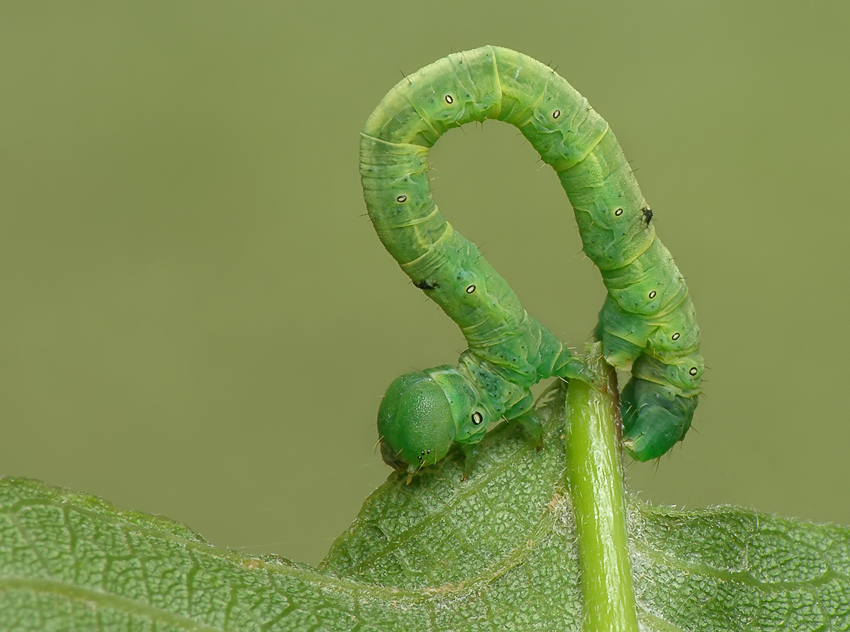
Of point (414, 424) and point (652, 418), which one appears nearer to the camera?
point (414, 424)

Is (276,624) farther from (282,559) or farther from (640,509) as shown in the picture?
(640,509)

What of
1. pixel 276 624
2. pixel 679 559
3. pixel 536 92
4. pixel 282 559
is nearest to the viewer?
pixel 276 624

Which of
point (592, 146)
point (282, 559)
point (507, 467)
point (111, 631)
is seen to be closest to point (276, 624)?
point (282, 559)

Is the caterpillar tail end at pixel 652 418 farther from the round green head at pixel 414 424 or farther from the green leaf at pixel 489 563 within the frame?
the round green head at pixel 414 424

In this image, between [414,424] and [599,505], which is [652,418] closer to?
[599,505]

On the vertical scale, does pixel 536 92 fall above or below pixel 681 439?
above

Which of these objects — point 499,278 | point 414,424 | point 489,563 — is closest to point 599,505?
point 489,563

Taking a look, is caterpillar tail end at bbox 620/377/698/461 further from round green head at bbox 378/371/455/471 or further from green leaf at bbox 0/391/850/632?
round green head at bbox 378/371/455/471

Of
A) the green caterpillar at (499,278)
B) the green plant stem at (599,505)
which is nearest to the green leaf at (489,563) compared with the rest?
the green plant stem at (599,505)
